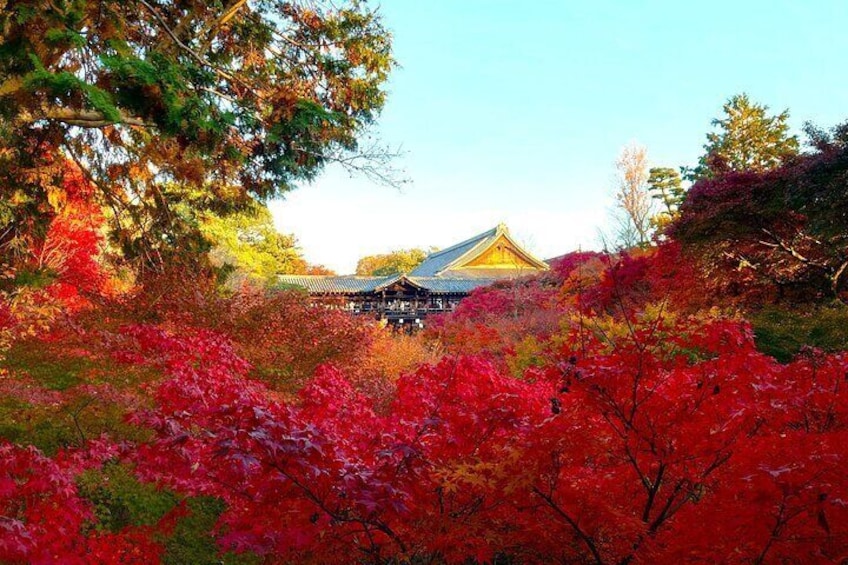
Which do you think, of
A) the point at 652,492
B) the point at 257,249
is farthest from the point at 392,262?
the point at 652,492

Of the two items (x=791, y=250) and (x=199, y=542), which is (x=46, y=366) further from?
(x=791, y=250)

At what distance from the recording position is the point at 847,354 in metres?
3.80

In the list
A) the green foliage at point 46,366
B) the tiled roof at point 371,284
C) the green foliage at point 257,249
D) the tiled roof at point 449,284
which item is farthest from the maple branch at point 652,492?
the green foliage at point 257,249

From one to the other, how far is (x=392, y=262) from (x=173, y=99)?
157 ft

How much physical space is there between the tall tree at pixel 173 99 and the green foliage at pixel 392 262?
140 feet

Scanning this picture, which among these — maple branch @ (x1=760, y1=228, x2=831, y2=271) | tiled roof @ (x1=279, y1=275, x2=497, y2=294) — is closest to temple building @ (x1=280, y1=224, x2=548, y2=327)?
tiled roof @ (x1=279, y1=275, x2=497, y2=294)

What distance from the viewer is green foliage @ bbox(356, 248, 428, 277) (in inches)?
2076

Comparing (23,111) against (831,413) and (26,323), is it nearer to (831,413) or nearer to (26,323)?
(26,323)

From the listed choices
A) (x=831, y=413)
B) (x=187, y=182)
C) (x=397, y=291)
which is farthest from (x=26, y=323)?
(x=397, y=291)

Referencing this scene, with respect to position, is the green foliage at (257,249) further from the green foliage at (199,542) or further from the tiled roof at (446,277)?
the green foliage at (199,542)

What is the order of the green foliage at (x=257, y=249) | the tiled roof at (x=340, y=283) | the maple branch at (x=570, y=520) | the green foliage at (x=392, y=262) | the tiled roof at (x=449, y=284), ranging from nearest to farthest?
the maple branch at (x=570, y=520) < the tiled roof at (x=340, y=283) < the tiled roof at (x=449, y=284) < the green foliage at (x=257, y=249) < the green foliage at (x=392, y=262)

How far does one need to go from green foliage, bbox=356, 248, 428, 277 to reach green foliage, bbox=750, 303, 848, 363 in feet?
136

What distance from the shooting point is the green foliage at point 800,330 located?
31.7 ft

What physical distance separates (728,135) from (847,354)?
27960mm
